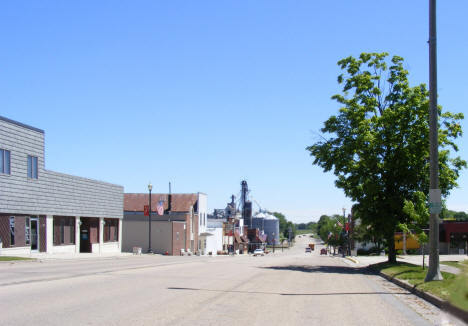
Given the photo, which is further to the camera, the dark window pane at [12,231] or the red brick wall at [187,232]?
the red brick wall at [187,232]

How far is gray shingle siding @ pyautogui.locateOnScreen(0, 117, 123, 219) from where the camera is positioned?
109ft

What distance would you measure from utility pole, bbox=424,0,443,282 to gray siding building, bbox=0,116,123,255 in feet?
84.7

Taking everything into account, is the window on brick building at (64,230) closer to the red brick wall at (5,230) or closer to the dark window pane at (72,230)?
the dark window pane at (72,230)

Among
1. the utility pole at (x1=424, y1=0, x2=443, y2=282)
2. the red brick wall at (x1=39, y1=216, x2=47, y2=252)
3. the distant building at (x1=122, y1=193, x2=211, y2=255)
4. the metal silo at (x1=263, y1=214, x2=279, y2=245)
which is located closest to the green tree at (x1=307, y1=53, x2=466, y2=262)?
the utility pole at (x1=424, y1=0, x2=443, y2=282)

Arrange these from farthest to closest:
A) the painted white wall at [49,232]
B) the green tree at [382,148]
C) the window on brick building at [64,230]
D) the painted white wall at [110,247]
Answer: the painted white wall at [110,247], the window on brick building at [64,230], the painted white wall at [49,232], the green tree at [382,148]

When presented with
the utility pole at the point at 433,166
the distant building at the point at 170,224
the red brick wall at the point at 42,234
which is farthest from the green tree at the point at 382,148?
the distant building at the point at 170,224

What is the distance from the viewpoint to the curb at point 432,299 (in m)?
2.61

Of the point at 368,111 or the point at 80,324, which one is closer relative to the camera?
the point at 80,324

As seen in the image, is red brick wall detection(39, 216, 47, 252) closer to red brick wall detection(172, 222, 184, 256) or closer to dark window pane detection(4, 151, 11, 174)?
dark window pane detection(4, 151, 11, 174)

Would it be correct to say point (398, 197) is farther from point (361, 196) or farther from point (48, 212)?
point (48, 212)

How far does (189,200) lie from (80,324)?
61.8 meters

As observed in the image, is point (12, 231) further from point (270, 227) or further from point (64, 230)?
point (270, 227)

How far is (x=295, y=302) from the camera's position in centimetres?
1236

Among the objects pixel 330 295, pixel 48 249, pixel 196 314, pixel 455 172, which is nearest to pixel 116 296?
pixel 196 314
